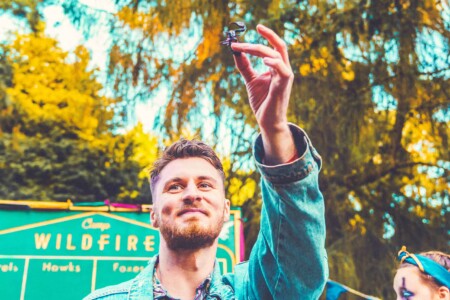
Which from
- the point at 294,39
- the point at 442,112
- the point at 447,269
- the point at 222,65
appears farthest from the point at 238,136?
the point at 447,269

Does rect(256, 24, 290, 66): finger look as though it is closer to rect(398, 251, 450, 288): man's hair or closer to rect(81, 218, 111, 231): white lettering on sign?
rect(398, 251, 450, 288): man's hair

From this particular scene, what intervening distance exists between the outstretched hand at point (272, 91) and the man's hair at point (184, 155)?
35 centimetres

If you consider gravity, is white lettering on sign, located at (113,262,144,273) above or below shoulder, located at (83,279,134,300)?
above

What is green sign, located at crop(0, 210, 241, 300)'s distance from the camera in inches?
132

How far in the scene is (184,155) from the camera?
4.36 ft

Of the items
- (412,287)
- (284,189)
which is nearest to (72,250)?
(412,287)

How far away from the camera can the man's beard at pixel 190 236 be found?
45.3 inches

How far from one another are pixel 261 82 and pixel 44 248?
115 inches

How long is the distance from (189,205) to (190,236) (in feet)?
0.25

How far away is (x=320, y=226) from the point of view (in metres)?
1.01

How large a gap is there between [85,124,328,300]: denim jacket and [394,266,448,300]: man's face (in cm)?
131

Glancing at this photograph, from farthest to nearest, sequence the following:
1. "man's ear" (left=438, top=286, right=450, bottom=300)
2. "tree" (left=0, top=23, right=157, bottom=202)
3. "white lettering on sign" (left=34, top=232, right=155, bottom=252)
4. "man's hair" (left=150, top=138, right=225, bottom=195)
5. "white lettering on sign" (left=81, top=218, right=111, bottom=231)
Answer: "tree" (left=0, top=23, right=157, bottom=202), "white lettering on sign" (left=81, top=218, right=111, bottom=231), "white lettering on sign" (left=34, top=232, right=155, bottom=252), "man's ear" (left=438, top=286, right=450, bottom=300), "man's hair" (left=150, top=138, right=225, bottom=195)

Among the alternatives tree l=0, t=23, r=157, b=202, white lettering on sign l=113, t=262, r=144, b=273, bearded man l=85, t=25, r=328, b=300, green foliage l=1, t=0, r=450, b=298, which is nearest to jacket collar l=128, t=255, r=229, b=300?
bearded man l=85, t=25, r=328, b=300

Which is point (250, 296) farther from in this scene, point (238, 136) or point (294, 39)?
point (294, 39)
